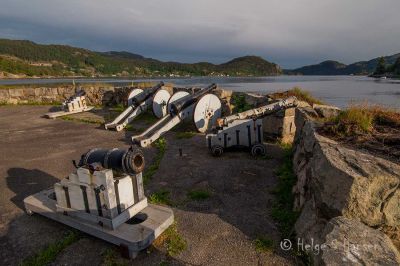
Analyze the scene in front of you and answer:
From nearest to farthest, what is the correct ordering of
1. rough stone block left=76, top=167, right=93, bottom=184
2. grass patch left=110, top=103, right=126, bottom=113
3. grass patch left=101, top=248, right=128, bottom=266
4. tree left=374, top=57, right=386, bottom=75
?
grass patch left=101, top=248, right=128, bottom=266, rough stone block left=76, top=167, right=93, bottom=184, grass patch left=110, top=103, right=126, bottom=113, tree left=374, top=57, right=386, bottom=75

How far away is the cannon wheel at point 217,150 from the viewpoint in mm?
7109

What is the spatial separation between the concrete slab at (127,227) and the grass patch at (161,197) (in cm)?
70

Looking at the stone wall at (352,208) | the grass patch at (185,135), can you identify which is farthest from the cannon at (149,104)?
the stone wall at (352,208)

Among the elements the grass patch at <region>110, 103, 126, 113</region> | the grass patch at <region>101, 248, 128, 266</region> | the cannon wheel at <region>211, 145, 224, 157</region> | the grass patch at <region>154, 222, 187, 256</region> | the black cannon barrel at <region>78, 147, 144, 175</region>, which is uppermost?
the black cannon barrel at <region>78, 147, 144, 175</region>

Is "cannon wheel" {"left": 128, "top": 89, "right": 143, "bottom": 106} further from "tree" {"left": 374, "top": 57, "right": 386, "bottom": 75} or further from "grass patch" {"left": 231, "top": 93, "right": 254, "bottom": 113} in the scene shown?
"tree" {"left": 374, "top": 57, "right": 386, "bottom": 75}

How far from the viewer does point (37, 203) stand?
4438 mm

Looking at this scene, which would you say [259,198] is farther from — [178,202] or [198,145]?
[198,145]

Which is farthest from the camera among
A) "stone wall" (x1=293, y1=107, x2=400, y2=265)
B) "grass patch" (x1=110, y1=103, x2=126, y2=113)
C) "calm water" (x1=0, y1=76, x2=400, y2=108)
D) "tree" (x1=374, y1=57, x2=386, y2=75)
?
"tree" (x1=374, y1=57, x2=386, y2=75)

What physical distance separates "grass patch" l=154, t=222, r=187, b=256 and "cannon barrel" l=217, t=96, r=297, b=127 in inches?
149

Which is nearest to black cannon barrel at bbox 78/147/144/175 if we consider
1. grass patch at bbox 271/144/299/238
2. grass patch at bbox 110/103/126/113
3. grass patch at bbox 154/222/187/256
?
grass patch at bbox 154/222/187/256

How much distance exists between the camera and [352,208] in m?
3.11

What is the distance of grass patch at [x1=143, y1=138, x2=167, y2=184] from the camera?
607 cm

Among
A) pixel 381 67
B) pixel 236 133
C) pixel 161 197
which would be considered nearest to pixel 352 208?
pixel 161 197

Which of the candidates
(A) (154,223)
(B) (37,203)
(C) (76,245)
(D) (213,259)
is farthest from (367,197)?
(B) (37,203)
